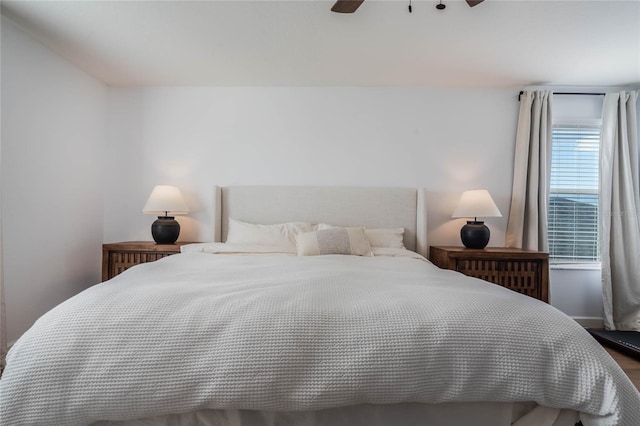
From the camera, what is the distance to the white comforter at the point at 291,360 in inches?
38.9

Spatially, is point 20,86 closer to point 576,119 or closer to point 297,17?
point 297,17

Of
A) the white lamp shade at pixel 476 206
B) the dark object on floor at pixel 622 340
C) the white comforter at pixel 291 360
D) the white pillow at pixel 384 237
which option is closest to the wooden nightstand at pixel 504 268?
the white lamp shade at pixel 476 206

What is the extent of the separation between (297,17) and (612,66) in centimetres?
279

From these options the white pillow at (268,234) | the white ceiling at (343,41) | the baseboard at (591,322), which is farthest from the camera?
the baseboard at (591,322)

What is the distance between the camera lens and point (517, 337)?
1.09 metres

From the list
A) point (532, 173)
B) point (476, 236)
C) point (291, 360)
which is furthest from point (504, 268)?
point (291, 360)

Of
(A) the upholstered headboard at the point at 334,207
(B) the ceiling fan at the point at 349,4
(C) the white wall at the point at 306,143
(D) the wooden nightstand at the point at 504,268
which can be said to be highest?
(B) the ceiling fan at the point at 349,4

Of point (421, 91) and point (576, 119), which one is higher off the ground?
point (421, 91)

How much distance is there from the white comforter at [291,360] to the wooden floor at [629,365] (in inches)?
64.8

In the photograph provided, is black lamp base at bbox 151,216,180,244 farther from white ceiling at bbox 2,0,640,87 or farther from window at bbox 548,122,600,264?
window at bbox 548,122,600,264

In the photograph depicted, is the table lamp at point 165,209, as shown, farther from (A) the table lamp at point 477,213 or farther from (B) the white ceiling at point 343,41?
(A) the table lamp at point 477,213

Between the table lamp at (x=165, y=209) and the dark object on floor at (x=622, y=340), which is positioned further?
the table lamp at (x=165, y=209)

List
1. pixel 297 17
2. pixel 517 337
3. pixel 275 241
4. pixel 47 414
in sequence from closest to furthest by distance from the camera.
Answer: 1. pixel 47 414
2. pixel 517 337
3. pixel 297 17
4. pixel 275 241

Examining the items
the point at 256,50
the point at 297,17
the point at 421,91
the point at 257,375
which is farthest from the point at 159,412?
the point at 421,91
